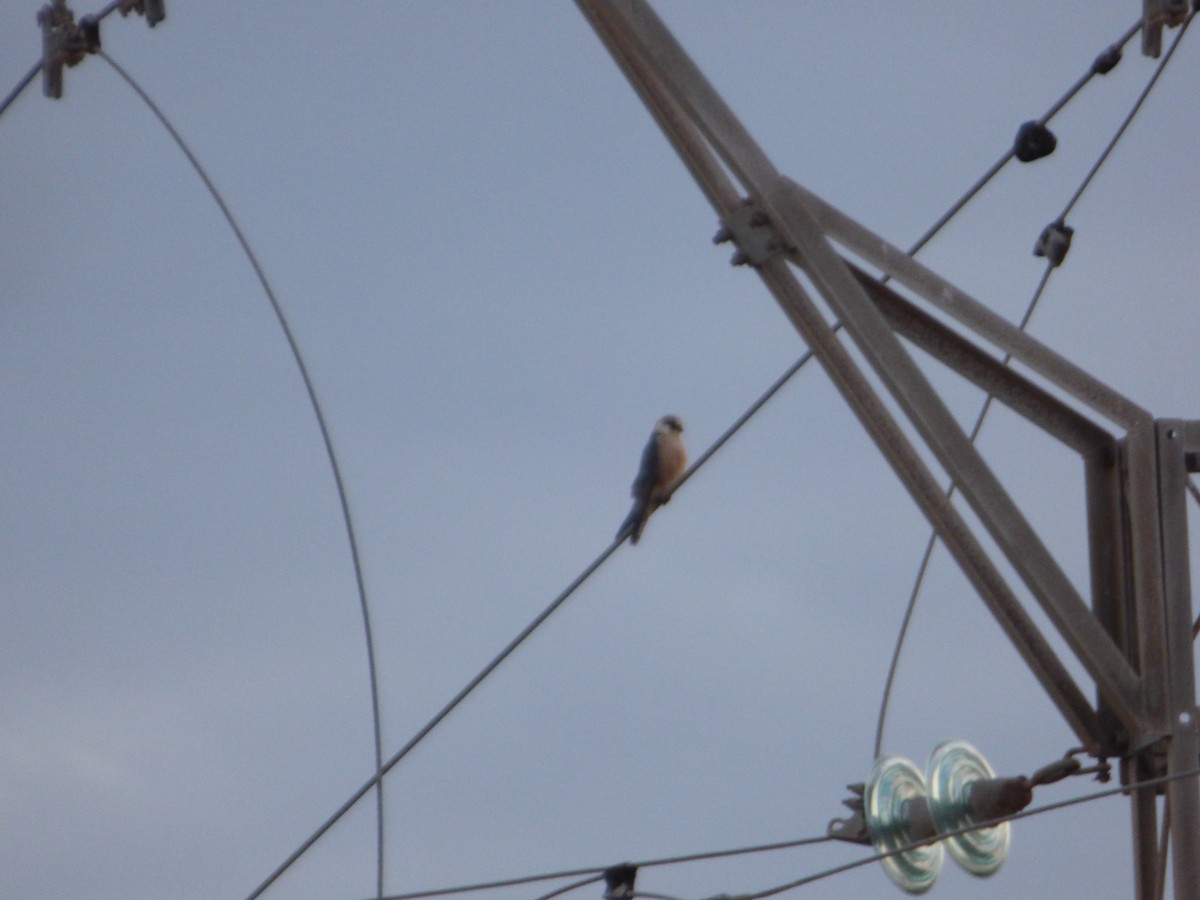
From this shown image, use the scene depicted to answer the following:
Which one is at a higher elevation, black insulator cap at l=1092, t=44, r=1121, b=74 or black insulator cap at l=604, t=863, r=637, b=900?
black insulator cap at l=1092, t=44, r=1121, b=74

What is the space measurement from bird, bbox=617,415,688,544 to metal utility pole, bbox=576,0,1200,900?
16.5 feet

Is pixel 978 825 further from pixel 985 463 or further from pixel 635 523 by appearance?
pixel 635 523

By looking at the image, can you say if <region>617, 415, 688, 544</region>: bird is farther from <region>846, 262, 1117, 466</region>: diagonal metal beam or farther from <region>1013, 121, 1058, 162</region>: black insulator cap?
<region>846, 262, 1117, 466</region>: diagonal metal beam

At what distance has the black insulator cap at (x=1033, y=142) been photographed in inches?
217

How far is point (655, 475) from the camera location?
10266 mm

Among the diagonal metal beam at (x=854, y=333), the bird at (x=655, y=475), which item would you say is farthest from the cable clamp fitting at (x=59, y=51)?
the bird at (x=655, y=475)

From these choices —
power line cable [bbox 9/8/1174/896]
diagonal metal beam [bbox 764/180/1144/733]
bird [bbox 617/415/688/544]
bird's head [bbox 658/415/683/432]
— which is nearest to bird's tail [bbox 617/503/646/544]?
bird [bbox 617/415/688/544]

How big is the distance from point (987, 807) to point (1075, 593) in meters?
0.56

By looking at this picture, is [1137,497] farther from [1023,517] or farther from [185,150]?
[185,150]

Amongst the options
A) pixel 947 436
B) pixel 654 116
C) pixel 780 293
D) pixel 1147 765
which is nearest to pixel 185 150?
pixel 654 116

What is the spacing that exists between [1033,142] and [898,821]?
6.64 feet

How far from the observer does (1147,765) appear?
4.36 m

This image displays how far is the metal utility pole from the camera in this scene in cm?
430

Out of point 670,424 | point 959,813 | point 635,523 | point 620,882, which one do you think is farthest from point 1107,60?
point 670,424
